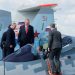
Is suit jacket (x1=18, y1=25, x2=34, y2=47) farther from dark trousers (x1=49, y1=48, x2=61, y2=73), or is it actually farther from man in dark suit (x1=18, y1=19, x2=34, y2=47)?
dark trousers (x1=49, y1=48, x2=61, y2=73)

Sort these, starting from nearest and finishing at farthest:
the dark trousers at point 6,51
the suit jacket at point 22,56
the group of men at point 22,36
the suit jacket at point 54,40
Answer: the suit jacket at point 22,56
the suit jacket at point 54,40
the dark trousers at point 6,51
the group of men at point 22,36

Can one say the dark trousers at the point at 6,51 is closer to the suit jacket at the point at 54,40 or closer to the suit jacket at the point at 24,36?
the suit jacket at the point at 24,36

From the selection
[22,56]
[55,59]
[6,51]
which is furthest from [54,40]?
[6,51]

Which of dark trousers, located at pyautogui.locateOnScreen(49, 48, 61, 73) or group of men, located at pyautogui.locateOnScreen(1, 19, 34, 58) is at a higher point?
group of men, located at pyautogui.locateOnScreen(1, 19, 34, 58)

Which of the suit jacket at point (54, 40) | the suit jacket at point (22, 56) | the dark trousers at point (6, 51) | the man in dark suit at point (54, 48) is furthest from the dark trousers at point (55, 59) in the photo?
the dark trousers at point (6, 51)

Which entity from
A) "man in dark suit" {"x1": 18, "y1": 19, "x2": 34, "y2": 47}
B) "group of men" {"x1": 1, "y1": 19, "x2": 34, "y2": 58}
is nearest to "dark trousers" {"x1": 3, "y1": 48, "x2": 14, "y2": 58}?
"group of men" {"x1": 1, "y1": 19, "x2": 34, "y2": 58}

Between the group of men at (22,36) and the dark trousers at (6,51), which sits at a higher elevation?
the group of men at (22,36)

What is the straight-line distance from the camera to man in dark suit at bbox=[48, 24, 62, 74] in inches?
325

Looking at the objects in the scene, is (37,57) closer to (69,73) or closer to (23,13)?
(69,73)

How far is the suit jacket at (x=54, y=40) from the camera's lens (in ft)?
27.9

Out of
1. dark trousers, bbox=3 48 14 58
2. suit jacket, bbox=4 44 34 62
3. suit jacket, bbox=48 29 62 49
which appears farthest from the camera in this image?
dark trousers, bbox=3 48 14 58

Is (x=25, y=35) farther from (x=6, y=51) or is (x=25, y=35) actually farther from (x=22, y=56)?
(x=22, y=56)

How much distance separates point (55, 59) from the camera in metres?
8.38

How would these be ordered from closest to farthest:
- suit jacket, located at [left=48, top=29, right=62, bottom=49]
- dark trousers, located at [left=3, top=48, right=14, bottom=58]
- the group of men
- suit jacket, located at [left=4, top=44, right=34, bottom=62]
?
suit jacket, located at [left=4, top=44, right=34, bottom=62] < suit jacket, located at [left=48, top=29, right=62, bottom=49] < dark trousers, located at [left=3, top=48, right=14, bottom=58] < the group of men
